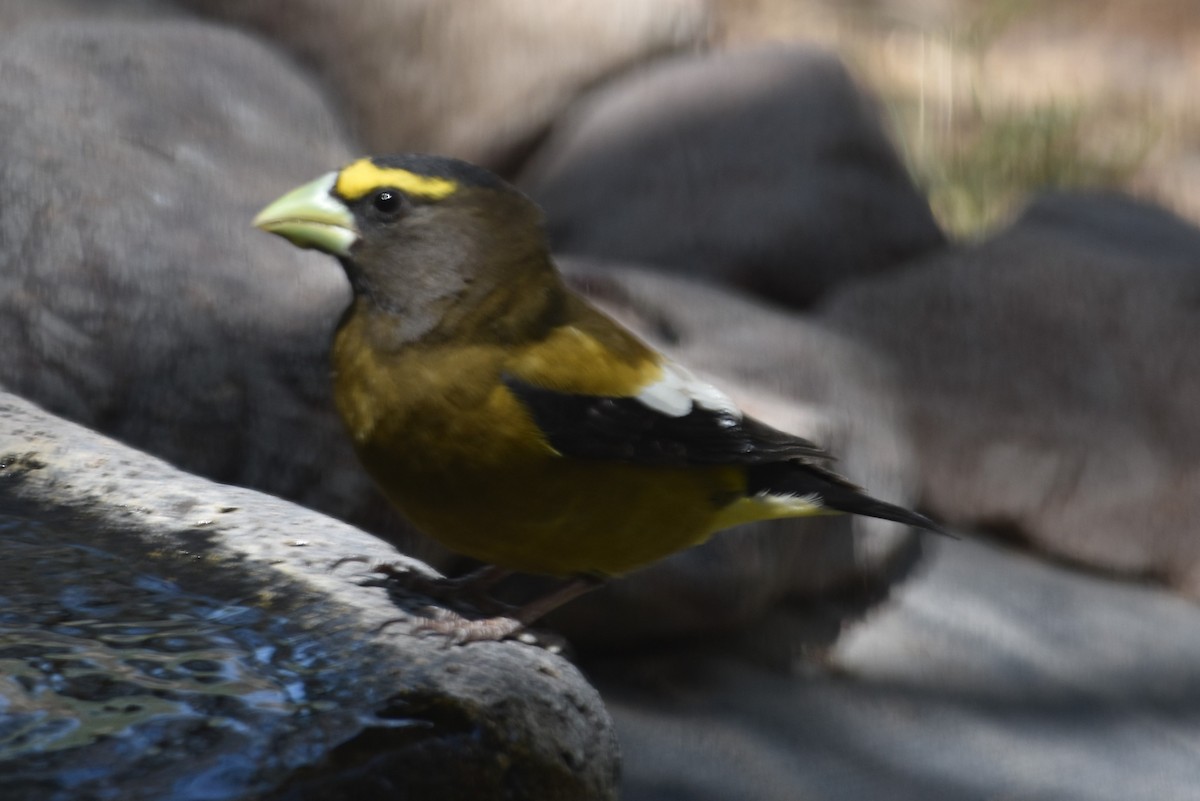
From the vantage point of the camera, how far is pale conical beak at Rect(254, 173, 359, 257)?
2623 mm

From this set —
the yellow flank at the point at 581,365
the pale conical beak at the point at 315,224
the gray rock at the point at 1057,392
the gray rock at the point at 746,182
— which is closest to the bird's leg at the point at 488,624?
the yellow flank at the point at 581,365

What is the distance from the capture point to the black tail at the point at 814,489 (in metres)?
2.89

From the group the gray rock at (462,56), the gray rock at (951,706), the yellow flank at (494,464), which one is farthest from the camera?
the gray rock at (462,56)

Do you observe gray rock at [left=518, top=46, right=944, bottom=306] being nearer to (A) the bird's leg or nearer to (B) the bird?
(B) the bird

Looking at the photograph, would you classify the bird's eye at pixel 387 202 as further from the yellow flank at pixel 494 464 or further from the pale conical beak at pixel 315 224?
the yellow flank at pixel 494 464

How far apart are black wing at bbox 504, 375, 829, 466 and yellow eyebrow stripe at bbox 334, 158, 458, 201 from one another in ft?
1.18

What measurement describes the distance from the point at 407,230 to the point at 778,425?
1.56m

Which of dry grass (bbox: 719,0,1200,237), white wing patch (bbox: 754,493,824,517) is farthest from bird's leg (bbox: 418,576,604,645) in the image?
dry grass (bbox: 719,0,1200,237)

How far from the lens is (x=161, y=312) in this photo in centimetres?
353

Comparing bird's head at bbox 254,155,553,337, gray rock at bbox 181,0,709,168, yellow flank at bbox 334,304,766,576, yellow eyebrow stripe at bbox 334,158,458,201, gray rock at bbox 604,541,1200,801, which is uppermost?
gray rock at bbox 181,0,709,168

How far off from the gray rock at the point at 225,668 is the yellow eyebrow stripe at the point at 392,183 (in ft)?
1.80

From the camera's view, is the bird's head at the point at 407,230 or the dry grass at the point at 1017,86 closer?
the bird's head at the point at 407,230

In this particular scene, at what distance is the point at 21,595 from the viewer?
2238 mm

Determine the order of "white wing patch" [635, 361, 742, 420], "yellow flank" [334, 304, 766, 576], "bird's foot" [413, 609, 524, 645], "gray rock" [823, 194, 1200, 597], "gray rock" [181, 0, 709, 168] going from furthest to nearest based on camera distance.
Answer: "gray rock" [181, 0, 709, 168]
"gray rock" [823, 194, 1200, 597]
"white wing patch" [635, 361, 742, 420]
"yellow flank" [334, 304, 766, 576]
"bird's foot" [413, 609, 524, 645]
